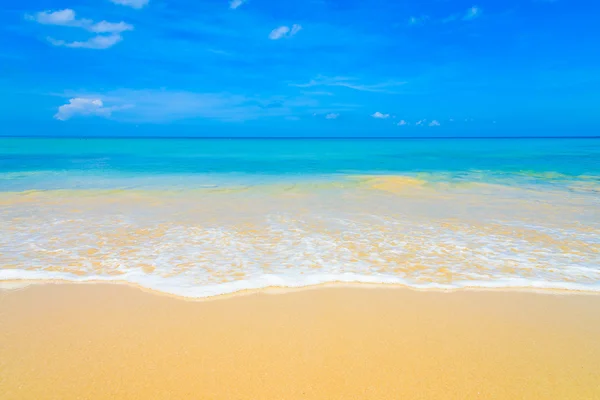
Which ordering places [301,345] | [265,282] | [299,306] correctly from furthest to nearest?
[265,282] → [299,306] → [301,345]

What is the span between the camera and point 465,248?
6.72 metres

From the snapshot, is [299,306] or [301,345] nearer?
[301,345]

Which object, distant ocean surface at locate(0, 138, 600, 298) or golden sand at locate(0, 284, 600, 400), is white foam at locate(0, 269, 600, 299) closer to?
distant ocean surface at locate(0, 138, 600, 298)

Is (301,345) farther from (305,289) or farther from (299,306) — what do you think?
(305,289)

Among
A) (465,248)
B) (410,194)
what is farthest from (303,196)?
(465,248)

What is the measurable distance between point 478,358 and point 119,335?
3292mm

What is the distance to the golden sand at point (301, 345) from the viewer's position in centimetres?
307

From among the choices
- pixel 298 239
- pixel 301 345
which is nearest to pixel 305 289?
pixel 301 345

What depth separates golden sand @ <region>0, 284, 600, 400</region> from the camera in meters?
3.07

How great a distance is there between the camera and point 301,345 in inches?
144

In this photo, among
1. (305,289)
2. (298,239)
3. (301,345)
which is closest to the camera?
(301,345)

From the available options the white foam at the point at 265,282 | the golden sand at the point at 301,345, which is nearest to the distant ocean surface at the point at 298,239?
the white foam at the point at 265,282

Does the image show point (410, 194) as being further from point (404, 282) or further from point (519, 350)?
point (519, 350)

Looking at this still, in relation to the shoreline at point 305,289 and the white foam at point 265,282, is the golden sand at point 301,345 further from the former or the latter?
the white foam at point 265,282
